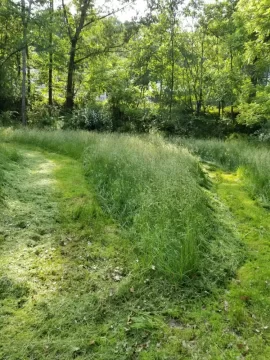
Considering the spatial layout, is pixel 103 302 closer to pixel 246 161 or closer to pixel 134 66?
pixel 246 161

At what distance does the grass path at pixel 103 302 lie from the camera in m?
1.96

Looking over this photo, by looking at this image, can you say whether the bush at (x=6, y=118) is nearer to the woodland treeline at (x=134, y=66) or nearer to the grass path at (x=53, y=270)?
the woodland treeline at (x=134, y=66)

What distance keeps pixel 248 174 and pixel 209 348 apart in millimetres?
4502

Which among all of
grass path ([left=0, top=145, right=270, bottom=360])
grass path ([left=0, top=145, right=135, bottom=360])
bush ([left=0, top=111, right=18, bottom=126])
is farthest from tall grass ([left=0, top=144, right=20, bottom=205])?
bush ([left=0, top=111, right=18, bottom=126])

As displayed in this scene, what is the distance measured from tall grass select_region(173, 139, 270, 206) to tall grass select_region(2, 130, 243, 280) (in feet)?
3.52

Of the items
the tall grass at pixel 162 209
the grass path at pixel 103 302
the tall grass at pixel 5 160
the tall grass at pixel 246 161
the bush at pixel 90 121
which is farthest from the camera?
the bush at pixel 90 121

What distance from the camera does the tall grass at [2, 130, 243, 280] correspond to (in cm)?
288

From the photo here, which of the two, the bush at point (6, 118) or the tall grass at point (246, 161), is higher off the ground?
the bush at point (6, 118)

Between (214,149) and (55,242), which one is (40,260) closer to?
(55,242)

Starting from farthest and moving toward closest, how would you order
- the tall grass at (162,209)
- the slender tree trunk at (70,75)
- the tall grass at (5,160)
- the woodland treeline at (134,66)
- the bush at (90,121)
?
the slender tree trunk at (70,75)
the bush at (90,121)
the woodland treeline at (134,66)
the tall grass at (5,160)
the tall grass at (162,209)

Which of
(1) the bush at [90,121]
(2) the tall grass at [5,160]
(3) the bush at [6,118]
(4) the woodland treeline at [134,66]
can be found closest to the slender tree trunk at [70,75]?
(4) the woodland treeline at [134,66]

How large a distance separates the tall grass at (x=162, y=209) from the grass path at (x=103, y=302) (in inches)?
8.6

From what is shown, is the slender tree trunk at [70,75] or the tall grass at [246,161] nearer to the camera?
the tall grass at [246,161]

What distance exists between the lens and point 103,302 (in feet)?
7.74
